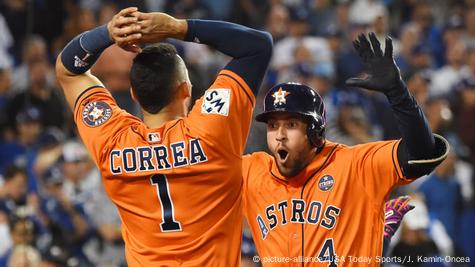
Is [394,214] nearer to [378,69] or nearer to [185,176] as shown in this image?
[378,69]

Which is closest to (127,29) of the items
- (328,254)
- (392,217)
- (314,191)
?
(314,191)

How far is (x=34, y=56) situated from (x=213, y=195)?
18.9ft

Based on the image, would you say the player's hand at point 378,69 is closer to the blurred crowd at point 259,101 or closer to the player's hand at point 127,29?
the player's hand at point 127,29

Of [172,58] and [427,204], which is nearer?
[172,58]

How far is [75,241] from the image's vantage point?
675 centimetres

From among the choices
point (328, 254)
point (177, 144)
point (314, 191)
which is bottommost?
point (328, 254)

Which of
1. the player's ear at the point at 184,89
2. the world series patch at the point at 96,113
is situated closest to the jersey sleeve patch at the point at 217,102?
the player's ear at the point at 184,89

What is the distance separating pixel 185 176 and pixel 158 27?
20.2 inches

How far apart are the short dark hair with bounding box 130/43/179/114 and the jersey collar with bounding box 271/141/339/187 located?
2.58 feet

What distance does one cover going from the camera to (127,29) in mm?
3080

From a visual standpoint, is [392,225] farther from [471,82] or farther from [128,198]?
[471,82]

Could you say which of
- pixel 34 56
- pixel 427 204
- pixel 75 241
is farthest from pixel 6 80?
pixel 427 204

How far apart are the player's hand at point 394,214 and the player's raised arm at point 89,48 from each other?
1.43 metres

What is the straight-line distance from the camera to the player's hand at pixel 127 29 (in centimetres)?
306
